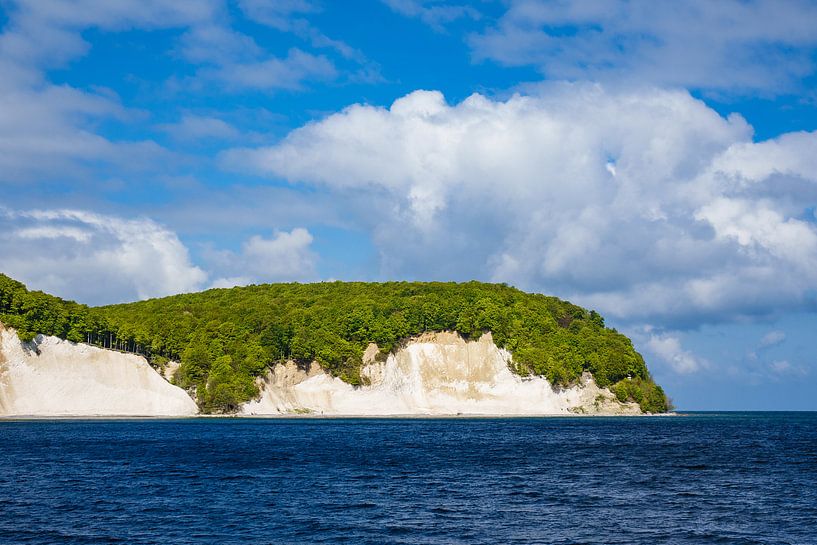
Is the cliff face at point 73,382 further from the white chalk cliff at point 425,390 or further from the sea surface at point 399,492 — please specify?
the sea surface at point 399,492

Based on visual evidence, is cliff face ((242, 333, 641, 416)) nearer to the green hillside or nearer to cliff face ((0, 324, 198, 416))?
the green hillside

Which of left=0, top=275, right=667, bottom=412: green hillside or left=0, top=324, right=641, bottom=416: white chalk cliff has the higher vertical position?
left=0, top=275, right=667, bottom=412: green hillside

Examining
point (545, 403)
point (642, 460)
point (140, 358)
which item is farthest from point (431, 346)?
point (642, 460)

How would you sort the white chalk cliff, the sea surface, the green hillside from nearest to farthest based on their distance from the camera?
the sea surface
the green hillside
the white chalk cliff

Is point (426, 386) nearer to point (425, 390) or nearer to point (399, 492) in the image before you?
point (425, 390)

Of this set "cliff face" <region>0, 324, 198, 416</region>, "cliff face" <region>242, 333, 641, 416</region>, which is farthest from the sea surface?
"cliff face" <region>242, 333, 641, 416</region>

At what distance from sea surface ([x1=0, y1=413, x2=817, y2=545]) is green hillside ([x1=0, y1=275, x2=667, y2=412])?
2483 inches

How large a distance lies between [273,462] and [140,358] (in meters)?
75.4

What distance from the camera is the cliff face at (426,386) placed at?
146125 millimetres

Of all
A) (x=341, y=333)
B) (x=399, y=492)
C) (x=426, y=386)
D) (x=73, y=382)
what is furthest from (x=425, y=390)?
(x=399, y=492)

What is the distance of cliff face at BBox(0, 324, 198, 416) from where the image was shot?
11031cm

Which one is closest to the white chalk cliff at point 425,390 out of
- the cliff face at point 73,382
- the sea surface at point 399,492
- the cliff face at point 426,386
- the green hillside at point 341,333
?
the cliff face at point 426,386

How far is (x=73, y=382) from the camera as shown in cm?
11706

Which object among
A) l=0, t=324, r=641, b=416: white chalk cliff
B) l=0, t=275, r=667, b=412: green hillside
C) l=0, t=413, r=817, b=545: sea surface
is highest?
l=0, t=275, r=667, b=412: green hillside
